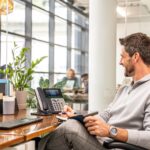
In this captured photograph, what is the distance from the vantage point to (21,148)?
163cm

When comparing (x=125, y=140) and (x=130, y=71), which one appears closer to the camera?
(x=125, y=140)

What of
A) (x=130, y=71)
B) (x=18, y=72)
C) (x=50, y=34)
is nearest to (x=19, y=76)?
(x=18, y=72)

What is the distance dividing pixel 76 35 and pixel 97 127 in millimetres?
10339

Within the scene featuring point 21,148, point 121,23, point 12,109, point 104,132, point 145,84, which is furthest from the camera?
point 121,23

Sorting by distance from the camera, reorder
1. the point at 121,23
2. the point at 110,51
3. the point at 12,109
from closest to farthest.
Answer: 1. the point at 12,109
2. the point at 110,51
3. the point at 121,23

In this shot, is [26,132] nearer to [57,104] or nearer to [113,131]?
[113,131]

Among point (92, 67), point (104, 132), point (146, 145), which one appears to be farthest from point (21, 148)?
point (92, 67)

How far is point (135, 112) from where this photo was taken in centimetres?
191

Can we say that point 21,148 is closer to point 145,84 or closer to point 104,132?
point 104,132

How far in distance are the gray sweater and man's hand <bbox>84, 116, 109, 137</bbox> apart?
0.13 metres

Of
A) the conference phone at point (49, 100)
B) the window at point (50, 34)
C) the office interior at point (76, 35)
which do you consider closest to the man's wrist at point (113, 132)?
the conference phone at point (49, 100)

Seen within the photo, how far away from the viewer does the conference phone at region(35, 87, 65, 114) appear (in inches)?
104

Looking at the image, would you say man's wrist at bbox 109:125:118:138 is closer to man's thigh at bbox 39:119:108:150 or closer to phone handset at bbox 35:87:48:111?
man's thigh at bbox 39:119:108:150

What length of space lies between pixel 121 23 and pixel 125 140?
1050 centimetres
